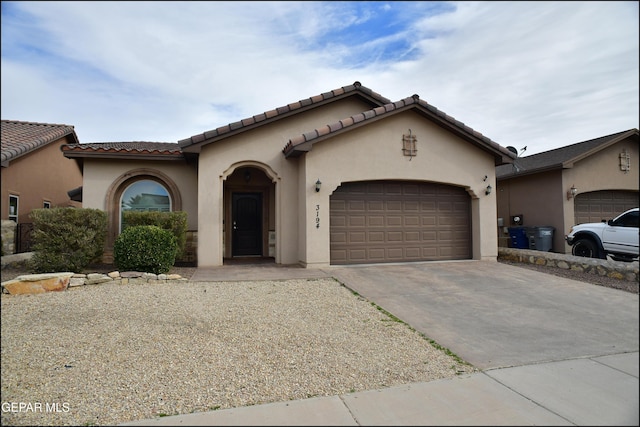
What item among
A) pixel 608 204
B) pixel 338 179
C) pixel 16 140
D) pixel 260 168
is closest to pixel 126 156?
pixel 260 168

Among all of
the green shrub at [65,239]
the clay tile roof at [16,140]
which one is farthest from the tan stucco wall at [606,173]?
the green shrub at [65,239]

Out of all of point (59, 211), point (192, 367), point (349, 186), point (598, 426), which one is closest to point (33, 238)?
point (59, 211)

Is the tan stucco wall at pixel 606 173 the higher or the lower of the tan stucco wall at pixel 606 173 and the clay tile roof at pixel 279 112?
the lower

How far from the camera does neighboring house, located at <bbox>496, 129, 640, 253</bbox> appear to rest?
2.47 m

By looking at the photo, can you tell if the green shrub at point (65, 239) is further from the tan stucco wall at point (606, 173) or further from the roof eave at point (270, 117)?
the tan stucco wall at point (606, 173)

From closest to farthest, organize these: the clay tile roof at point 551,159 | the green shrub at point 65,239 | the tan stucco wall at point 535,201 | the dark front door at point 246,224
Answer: the clay tile roof at point 551,159, the green shrub at point 65,239, the tan stucco wall at point 535,201, the dark front door at point 246,224

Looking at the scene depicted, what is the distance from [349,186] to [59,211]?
22.5ft

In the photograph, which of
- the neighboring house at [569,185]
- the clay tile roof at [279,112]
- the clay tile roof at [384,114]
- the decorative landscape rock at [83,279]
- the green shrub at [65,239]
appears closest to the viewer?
the neighboring house at [569,185]

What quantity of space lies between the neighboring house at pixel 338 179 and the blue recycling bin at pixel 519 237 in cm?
134

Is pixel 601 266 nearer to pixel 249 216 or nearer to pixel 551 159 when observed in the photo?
pixel 551 159

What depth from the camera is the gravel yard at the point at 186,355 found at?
2941mm

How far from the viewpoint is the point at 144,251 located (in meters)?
7.88

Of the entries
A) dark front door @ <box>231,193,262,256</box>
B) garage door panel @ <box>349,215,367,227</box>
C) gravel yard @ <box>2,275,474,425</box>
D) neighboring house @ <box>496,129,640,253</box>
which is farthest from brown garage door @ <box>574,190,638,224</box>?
dark front door @ <box>231,193,262,256</box>

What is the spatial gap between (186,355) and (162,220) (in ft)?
19.0
